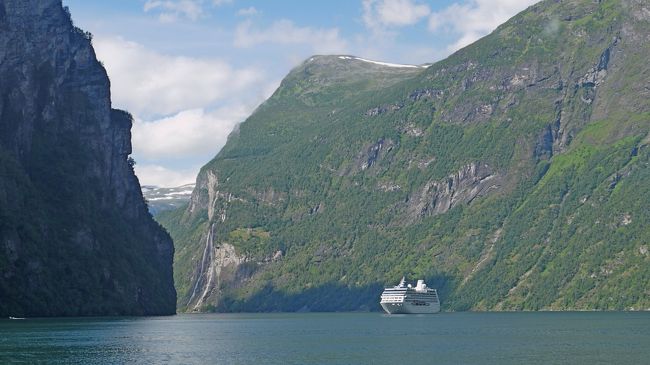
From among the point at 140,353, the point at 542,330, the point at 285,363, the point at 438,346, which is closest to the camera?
the point at 285,363

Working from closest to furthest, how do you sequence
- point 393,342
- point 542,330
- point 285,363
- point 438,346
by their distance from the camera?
point 285,363, point 438,346, point 393,342, point 542,330

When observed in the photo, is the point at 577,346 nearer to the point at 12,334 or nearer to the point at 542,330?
the point at 542,330

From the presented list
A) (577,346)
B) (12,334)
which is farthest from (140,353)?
(577,346)

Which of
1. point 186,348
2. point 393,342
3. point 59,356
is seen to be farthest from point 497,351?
point 59,356

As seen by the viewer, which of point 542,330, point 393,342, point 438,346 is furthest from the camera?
point 542,330

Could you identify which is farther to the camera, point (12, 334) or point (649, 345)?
point (12, 334)

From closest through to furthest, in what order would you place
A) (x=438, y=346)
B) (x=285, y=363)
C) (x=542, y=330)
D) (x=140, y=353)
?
1. (x=285, y=363)
2. (x=140, y=353)
3. (x=438, y=346)
4. (x=542, y=330)

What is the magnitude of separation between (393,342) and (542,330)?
43280 millimetres

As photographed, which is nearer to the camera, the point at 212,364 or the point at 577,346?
the point at 212,364

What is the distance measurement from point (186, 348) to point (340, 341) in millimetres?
24759

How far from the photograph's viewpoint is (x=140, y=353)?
448 ft

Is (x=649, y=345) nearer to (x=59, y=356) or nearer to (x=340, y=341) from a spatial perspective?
(x=340, y=341)

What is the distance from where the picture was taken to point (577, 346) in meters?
144

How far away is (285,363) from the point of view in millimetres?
122812
